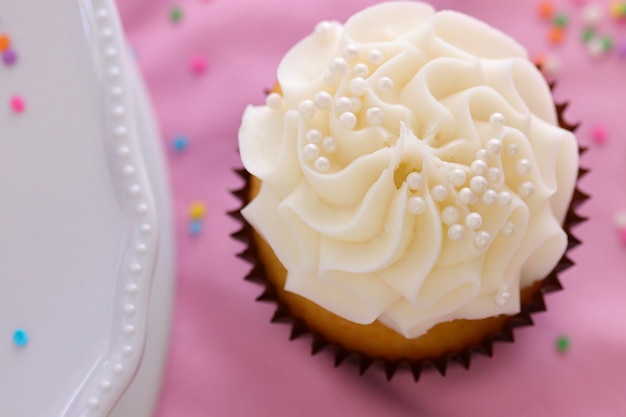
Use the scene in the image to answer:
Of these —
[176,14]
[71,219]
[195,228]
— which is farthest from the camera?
[176,14]

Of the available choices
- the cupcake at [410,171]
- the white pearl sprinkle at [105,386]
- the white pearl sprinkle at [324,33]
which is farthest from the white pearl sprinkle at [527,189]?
the white pearl sprinkle at [105,386]

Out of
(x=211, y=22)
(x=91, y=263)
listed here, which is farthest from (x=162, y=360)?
(x=211, y=22)

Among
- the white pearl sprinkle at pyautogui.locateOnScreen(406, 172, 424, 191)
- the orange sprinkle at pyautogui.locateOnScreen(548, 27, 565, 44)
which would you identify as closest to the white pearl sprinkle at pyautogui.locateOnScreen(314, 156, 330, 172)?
the white pearl sprinkle at pyautogui.locateOnScreen(406, 172, 424, 191)

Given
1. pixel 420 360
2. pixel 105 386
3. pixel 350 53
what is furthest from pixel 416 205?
pixel 105 386

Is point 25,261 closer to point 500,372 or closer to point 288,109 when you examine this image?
point 288,109

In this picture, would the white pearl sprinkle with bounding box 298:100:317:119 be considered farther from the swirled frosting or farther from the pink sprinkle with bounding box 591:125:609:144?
the pink sprinkle with bounding box 591:125:609:144

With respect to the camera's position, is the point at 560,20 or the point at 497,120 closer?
the point at 497,120

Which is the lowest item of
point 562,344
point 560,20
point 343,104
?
point 562,344

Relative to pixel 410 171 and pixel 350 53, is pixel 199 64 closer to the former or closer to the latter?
pixel 350 53

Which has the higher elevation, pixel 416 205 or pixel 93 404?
pixel 416 205
